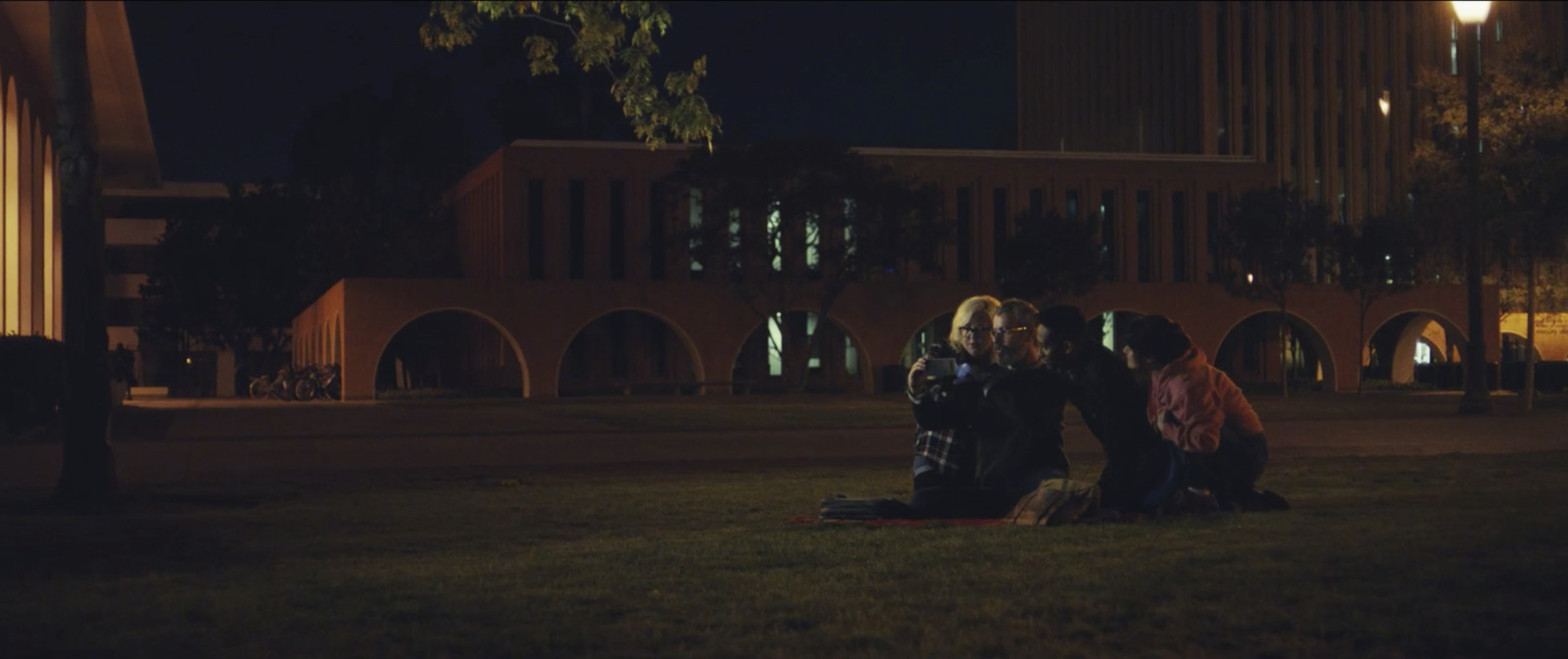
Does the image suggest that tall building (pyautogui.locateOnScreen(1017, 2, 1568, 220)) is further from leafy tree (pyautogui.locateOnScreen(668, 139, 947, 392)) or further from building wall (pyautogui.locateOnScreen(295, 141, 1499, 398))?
leafy tree (pyautogui.locateOnScreen(668, 139, 947, 392))

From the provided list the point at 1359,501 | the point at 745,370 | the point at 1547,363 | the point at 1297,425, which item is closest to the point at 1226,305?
the point at 1547,363

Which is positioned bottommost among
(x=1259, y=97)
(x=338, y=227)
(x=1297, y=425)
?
(x=1297, y=425)

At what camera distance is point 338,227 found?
62.8 m

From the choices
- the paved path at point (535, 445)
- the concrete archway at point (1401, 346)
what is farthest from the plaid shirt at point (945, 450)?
the concrete archway at point (1401, 346)

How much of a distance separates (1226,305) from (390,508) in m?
45.6

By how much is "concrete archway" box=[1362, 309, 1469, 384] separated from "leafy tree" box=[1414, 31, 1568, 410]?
13979 mm

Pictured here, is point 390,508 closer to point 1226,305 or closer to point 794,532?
point 794,532

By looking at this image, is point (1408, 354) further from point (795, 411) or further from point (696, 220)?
point (795, 411)

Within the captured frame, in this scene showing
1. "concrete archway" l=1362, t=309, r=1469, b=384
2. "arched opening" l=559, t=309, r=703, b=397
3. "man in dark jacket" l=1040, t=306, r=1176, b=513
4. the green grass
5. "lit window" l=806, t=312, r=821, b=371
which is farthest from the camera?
"lit window" l=806, t=312, r=821, b=371

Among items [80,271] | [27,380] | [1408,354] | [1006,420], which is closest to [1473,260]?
[1006,420]

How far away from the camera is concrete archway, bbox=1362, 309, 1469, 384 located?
54.4 m

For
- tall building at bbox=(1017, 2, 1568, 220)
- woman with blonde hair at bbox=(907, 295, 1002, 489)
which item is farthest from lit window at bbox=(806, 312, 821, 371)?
woman with blonde hair at bbox=(907, 295, 1002, 489)

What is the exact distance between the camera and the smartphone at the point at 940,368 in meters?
8.62

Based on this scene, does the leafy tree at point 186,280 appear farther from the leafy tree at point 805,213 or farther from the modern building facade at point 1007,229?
the leafy tree at point 805,213
